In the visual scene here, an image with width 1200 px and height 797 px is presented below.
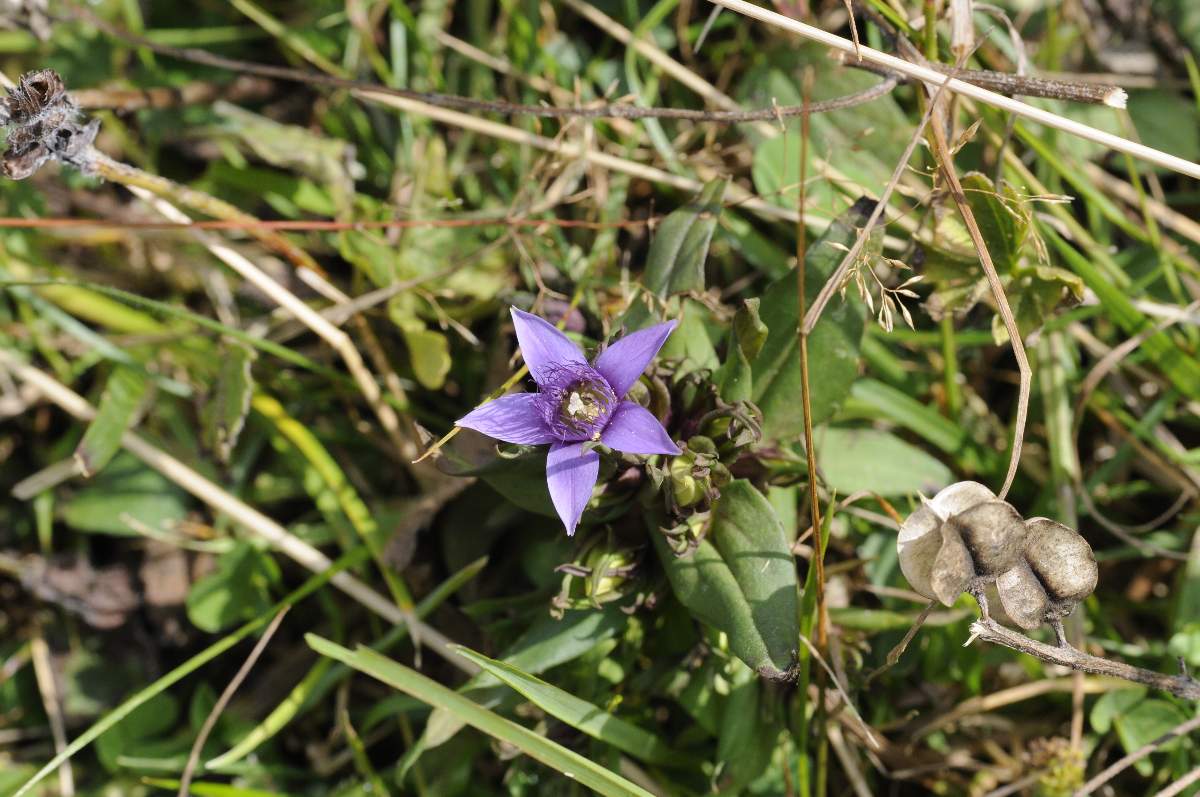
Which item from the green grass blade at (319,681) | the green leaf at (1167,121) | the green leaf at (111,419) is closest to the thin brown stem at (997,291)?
the green leaf at (1167,121)

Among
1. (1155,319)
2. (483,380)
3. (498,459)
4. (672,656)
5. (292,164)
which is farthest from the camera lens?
(292,164)

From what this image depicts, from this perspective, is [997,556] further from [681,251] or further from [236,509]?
[236,509]

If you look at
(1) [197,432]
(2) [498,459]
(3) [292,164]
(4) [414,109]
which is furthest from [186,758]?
(4) [414,109]

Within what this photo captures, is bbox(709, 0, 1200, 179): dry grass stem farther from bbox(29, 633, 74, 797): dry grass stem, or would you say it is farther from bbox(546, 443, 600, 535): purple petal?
bbox(29, 633, 74, 797): dry grass stem

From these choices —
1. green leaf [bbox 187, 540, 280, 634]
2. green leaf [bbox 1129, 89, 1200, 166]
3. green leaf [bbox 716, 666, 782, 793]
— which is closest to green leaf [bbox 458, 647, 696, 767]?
green leaf [bbox 716, 666, 782, 793]

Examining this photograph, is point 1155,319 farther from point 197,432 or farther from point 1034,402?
point 197,432

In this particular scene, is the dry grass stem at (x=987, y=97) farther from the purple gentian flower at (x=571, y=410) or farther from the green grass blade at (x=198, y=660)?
the green grass blade at (x=198, y=660)
